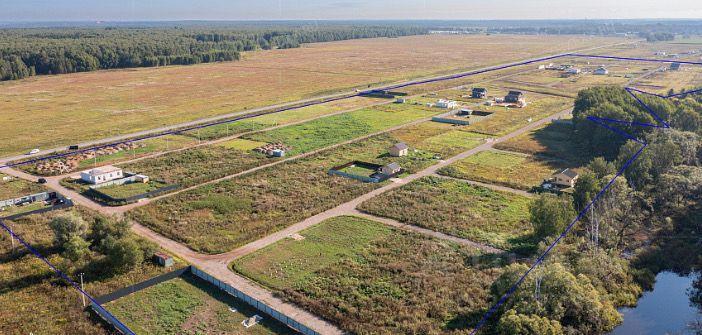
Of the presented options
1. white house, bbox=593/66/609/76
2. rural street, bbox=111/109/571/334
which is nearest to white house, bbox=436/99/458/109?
rural street, bbox=111/109/571/334

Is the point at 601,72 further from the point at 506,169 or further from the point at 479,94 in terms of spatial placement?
the point at 506,169

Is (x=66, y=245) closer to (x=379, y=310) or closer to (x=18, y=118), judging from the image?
(x=379, y=310)

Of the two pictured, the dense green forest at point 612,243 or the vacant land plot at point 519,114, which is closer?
the dense green forest at point 612,243

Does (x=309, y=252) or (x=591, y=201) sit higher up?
(x=591, y=201)

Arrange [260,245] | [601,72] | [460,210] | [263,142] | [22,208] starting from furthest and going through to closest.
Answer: [601,72], [263,142], [22,208], [460,210], [260,245]

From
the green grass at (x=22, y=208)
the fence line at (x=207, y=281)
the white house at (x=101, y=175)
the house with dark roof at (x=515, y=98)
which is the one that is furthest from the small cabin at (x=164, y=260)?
the house with dark roof at (x=515, y=98)

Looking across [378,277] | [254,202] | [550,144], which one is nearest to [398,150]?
[254,202]

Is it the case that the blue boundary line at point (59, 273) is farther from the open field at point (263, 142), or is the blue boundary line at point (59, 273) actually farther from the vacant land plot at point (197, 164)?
the open field at point (263, 142)
